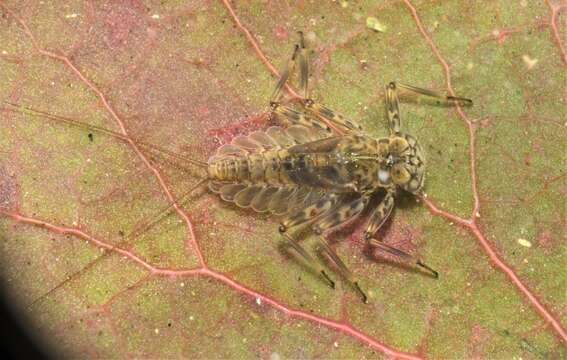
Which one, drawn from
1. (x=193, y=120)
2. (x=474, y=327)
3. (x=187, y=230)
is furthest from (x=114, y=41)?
(x=474, y=327)

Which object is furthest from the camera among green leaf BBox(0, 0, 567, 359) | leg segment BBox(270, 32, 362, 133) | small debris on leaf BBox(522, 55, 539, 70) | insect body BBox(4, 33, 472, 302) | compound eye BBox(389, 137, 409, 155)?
small debris on leaf BBox(522, 55, 539, 70)

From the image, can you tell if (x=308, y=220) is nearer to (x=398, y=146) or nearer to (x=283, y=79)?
(x=398, y=146)

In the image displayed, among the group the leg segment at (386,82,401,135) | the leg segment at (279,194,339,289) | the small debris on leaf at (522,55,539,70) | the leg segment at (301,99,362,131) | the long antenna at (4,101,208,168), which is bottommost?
the leg segment at (279,194,339,289)

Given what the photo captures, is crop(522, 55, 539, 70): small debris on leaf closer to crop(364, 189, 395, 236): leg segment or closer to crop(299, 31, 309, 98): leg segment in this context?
crop(364, 189, 395, 236): leg segment

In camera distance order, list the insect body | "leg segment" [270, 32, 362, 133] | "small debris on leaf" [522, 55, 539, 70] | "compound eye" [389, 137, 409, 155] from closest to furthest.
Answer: the insect body → "compound eye" [389, 137, 409, 155] → "leg segment" [270, 32, 362, 133] → "small debris on leaf" [522, 55, 539, 70]

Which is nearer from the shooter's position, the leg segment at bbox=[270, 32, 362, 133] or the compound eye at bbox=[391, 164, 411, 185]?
the compound eye at bbox=[391, 164, 411, 185]

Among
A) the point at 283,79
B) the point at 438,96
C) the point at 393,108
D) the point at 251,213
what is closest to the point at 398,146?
the point at 393,108

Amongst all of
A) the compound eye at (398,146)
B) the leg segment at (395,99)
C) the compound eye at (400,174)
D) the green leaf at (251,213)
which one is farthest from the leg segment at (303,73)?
the compound eye at (400,174)

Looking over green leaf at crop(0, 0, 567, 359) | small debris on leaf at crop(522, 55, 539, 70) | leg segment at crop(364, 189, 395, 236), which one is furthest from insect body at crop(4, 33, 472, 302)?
small debris on leaf at crop(522, 55, 539, 70)
